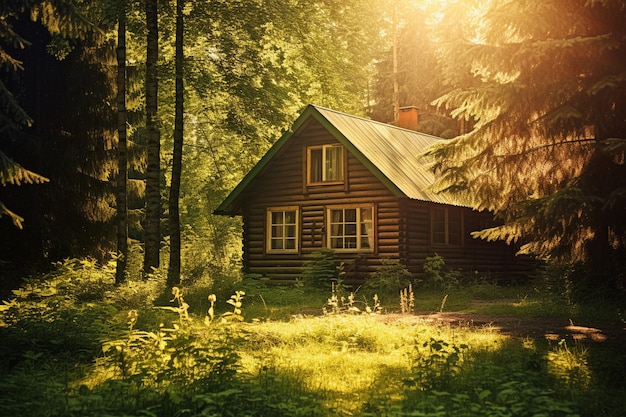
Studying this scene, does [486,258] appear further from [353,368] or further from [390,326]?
[353,368]

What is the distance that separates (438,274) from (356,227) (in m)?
3.13

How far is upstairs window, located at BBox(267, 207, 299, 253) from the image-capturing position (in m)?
26.3

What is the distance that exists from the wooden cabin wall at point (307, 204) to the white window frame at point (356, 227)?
0.15 meters

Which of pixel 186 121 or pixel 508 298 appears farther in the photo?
pixel 186 121

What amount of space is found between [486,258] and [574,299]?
12300 mm

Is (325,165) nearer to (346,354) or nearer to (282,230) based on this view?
(282,230)

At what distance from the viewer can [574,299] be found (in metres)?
16.5

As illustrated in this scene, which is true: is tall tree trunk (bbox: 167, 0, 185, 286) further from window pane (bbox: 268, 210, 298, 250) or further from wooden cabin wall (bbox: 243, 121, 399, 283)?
window pane (bbox: 268, 210, 298, 250)

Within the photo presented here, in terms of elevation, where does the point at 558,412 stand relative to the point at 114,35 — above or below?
below

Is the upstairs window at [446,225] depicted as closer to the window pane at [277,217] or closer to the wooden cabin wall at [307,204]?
the wooden cabin wall at [307,204]

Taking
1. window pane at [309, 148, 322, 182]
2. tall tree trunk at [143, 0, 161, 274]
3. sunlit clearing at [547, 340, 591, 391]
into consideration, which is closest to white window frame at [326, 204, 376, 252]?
window pane at [309, 148, 322, 182]

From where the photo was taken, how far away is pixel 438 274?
2477 cm

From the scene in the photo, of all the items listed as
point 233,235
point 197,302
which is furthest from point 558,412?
point 233,235

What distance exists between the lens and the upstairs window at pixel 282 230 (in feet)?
86.4
